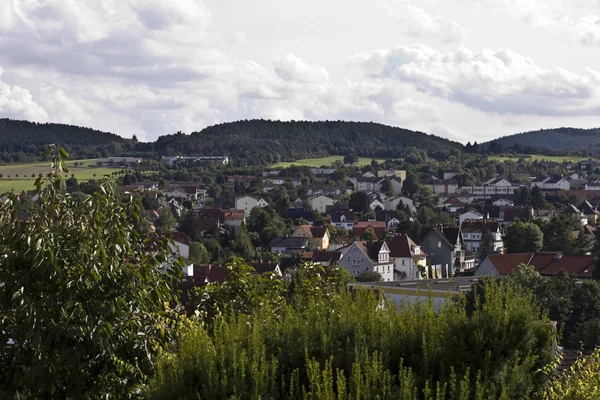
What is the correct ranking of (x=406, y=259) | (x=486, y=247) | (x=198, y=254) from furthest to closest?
(x=486, y=247) < (x=198, y=254) < (x=406, y=259)

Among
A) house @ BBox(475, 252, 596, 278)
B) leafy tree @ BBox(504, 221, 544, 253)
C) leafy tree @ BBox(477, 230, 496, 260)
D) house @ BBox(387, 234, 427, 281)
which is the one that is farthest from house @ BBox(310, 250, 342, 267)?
leafy tree @ BBox(477, 230, 496, 260)

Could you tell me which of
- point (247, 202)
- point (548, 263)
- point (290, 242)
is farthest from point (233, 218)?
point (548, 263)

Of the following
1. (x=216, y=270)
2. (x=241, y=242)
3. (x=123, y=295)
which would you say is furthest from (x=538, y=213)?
(x=123, y=295)

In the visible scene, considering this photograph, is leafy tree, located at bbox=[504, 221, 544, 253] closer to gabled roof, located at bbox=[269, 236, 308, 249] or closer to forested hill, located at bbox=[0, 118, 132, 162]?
gabled roof, located at bbox=[269, 236, 308, 249]

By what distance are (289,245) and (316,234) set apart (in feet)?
17.0

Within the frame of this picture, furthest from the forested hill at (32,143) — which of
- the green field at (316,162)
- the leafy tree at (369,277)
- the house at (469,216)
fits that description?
the leafy tree at (369,277)

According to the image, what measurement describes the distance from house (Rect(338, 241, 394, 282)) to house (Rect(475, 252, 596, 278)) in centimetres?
927

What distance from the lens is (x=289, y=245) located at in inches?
2891

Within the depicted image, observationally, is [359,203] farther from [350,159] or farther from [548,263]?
[350,159]

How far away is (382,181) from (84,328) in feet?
419

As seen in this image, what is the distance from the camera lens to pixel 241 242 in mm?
70062

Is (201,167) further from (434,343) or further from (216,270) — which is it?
(434,343)

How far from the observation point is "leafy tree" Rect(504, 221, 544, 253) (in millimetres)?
60094

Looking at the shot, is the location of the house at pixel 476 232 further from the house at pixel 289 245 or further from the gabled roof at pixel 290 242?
the gabled roof at pixel 290 242
